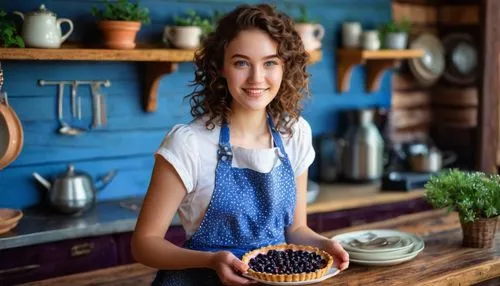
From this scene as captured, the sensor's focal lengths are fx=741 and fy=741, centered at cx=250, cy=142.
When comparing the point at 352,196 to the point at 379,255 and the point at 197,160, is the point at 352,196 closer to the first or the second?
the point at 379,255

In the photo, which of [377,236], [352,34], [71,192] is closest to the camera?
[377,236]

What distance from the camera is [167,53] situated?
361 centimetres

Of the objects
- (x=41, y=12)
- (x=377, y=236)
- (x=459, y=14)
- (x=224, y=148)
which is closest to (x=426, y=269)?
(x=377, y=236)

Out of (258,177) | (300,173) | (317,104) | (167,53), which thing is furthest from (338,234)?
(317,104)

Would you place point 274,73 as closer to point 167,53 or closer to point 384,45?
point 167,53

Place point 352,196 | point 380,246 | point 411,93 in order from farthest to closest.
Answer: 1. point 411,93
2. point 352,196
3. point 380,246

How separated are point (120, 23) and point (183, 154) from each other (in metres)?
1.55

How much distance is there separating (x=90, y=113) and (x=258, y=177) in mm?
1763

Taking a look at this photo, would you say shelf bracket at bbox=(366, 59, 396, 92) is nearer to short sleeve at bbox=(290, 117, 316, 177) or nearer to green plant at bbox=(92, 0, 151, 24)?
green plant at bbox=(92, 0, 151, 24)

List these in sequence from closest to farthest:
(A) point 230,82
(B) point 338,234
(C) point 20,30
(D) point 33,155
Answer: (A) point 230,82
(B) point 338,234
(C) point 20,30
(D) point 33,155

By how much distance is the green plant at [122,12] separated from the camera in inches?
140

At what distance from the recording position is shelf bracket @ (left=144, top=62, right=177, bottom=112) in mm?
3717

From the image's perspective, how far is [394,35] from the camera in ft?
15.1

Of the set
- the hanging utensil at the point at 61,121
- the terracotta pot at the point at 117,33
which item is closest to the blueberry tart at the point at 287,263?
the terracotta pot at the point at 117,33
